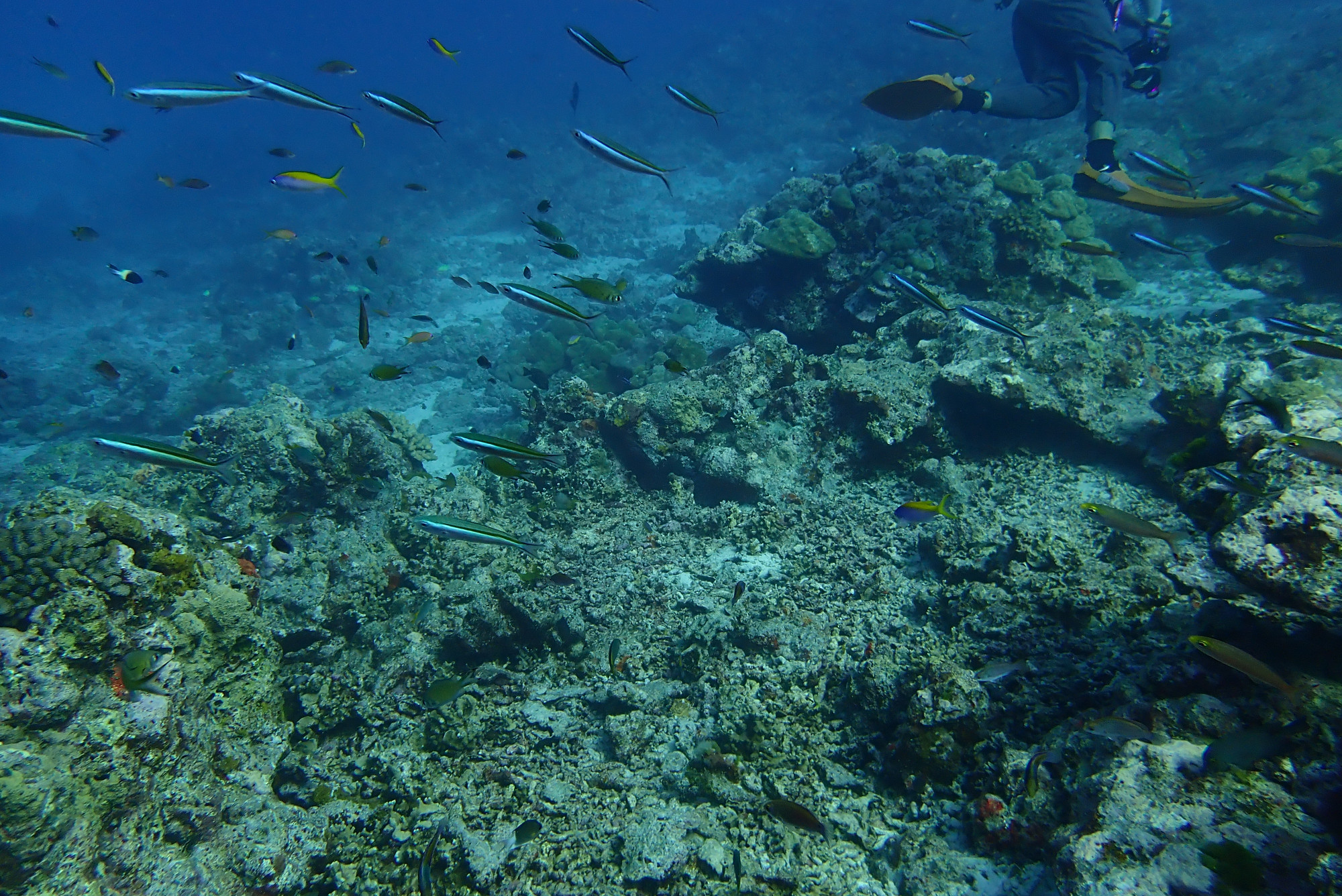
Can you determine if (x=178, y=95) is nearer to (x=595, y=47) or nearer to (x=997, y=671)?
(x=595, y=47)

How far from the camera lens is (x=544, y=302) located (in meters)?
4.27

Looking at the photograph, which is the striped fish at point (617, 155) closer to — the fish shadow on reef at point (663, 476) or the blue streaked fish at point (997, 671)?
the fish shadow on reef at point (663, 476)

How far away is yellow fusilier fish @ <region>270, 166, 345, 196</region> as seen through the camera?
547cm

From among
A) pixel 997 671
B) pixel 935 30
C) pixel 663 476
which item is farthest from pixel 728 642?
pixel 935 30

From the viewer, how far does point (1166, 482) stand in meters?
4.84

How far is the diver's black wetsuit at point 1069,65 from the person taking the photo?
8203mm

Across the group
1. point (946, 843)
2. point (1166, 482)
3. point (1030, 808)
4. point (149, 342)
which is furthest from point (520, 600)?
point (149, 342)

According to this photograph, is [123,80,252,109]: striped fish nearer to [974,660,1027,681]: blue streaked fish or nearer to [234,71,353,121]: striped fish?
[234,71,353,121]: striped fish

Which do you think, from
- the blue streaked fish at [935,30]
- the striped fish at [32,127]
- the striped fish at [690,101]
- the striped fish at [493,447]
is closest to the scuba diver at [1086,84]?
the blue streaked fish at [935,30]

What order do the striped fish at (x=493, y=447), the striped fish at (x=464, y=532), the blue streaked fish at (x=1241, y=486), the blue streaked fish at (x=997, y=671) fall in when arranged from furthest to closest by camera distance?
the striped fish at (x=493, y=447) < the striped fish at (x=464, y=532) < the blue streaked fish at (x=997, y=671) < the blue streaked fish at (x=1241, y=486)

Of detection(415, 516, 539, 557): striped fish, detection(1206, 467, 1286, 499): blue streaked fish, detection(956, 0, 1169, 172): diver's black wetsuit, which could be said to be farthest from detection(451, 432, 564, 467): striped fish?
detection(956, 0, 1169, 172): diver's black wetsuit

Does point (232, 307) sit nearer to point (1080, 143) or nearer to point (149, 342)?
point (149, 342)

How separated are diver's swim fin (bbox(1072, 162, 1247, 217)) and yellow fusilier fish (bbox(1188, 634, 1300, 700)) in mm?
7789

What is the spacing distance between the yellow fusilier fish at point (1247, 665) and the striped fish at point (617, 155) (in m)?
4.31
